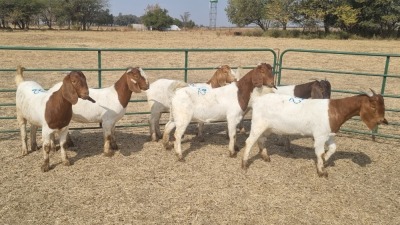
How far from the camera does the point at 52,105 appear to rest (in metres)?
4.93

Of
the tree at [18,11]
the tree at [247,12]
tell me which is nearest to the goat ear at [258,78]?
the tree at [247,12]

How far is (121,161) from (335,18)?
47184 millimetres

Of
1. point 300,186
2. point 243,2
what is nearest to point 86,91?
point 300,186

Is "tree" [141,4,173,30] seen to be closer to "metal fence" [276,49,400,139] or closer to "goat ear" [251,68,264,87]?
"metal fence" [276,49,400,139]

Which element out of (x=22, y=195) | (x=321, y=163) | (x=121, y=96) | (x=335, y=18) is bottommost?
(x=22, y=195)

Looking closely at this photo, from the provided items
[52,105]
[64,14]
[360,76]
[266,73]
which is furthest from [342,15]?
[64,14]

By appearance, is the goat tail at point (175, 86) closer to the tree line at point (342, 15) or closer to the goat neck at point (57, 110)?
the goat neck at point (57, 110)

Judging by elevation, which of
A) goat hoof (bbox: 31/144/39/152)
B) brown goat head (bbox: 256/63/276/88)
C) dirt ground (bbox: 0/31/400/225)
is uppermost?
brown goat head (bbox: 256/63/276/88)

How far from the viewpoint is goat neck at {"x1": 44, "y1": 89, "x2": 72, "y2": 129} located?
16.1ft

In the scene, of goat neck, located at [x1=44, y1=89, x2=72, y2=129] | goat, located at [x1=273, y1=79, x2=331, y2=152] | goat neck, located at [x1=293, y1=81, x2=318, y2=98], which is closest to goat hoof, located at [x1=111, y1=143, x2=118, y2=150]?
goat neck, located at [x1=44, y1=89, x2=72, y2=129]

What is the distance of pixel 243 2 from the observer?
68938 mm

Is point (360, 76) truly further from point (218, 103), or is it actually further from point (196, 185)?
point (196, 185)

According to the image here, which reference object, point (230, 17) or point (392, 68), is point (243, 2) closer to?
point (230, 17)

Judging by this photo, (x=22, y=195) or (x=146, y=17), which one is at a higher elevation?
(x=146, y=17)
